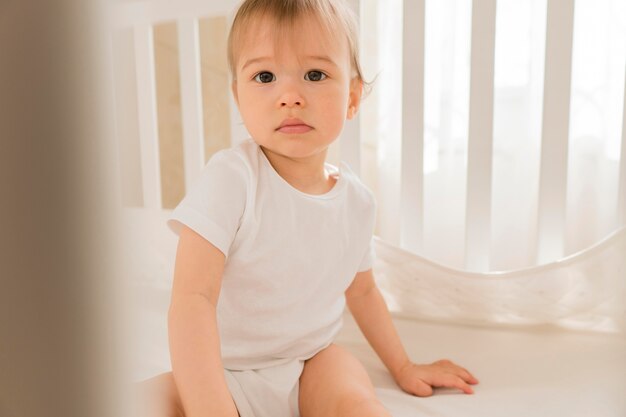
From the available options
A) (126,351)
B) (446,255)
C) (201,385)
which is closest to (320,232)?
(201,385)

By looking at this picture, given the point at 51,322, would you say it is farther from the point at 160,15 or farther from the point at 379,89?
the point at 379,89

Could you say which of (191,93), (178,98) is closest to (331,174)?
(191,93)

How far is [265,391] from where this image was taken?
80cm

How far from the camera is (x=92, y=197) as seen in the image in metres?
0.15

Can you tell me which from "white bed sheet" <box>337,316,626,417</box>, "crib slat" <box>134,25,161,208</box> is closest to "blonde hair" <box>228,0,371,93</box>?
"white bed sheet" <box>337,316,626,417</box>

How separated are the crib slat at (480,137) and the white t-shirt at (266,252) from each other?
31 centimetres

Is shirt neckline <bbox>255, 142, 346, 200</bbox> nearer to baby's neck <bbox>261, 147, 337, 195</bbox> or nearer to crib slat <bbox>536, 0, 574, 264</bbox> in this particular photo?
baby's neck <bbox>261, 147, 337, 195</bbox>

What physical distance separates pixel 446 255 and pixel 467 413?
1.03 meters

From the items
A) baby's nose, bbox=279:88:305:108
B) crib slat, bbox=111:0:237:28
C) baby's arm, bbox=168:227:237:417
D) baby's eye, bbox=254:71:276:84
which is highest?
crib slat, bbox=111:0:237:28

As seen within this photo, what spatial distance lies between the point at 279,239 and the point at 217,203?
0.35 ft

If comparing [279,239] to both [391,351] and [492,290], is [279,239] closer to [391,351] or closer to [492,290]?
[391,351]

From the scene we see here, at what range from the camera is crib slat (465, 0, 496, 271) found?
41.8 inches

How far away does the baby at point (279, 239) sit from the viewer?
28.7 inches

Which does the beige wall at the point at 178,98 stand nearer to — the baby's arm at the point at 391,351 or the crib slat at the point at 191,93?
the crib slat at the point at 191,93
